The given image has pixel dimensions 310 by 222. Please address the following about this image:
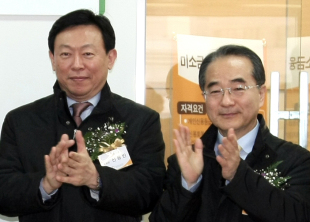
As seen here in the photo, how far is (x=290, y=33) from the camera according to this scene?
3578 millimetres

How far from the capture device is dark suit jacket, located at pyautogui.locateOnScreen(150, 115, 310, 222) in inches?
81.8

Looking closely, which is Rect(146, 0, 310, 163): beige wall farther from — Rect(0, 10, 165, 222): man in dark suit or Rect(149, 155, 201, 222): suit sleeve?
Rect(149, 155, 201, 222): suit sleeve

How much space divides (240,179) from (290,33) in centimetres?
179

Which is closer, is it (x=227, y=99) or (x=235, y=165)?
(x=235, y=165)

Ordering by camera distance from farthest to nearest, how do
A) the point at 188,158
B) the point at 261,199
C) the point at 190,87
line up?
the point at 190,87 < the point at 188,158 < the point at 261,199

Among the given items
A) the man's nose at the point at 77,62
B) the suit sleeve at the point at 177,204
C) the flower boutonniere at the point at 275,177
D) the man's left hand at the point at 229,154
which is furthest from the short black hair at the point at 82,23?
the flower boutonniere at the point at 275,177

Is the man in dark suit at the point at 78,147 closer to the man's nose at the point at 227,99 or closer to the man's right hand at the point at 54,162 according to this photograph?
the man's right hand at the point at 54,162

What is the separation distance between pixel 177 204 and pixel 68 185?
533 mm

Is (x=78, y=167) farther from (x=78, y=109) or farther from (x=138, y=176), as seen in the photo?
(x=78, y=109)

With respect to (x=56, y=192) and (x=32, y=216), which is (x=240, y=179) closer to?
(x=56, y=192)

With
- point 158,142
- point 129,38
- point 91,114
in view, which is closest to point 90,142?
point 91,114

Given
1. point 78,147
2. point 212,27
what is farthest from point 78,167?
point 212,27

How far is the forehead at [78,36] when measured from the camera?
8.52 feet

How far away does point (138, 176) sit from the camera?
7.81 ft
